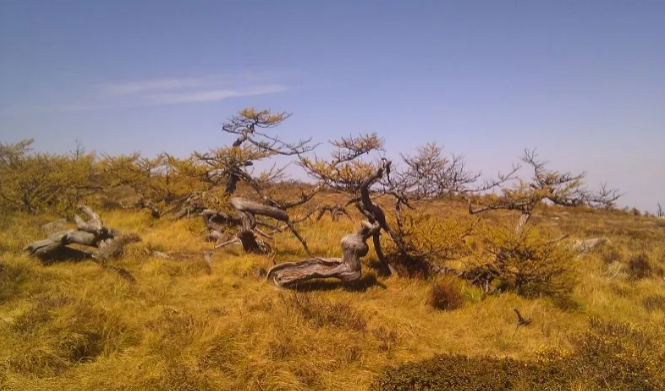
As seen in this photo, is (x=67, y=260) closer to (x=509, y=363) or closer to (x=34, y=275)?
(x=34, y=275)

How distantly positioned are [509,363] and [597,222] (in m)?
20.2

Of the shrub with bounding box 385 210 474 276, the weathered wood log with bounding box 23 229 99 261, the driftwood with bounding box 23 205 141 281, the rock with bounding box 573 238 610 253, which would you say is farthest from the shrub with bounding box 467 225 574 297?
the weathered wood log with bounding box 23 229 99 261

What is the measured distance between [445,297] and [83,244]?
7480mm

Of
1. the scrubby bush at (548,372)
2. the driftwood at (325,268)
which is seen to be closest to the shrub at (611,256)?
the scrubby bush at (548,372)

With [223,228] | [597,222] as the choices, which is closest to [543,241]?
[223,228]

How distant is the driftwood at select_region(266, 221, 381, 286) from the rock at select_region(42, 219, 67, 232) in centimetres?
719

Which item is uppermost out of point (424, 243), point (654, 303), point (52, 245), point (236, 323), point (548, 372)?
point (52, 245)

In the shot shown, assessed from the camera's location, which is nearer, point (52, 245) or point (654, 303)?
point (654, 303)

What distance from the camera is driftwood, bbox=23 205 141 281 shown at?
8.05 meters

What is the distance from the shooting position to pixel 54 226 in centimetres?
1134

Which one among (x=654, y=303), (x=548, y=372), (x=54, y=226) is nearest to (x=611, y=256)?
(x=654, y=303)

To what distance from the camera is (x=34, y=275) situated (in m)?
6.93

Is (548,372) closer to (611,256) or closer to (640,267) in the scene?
(640,267)

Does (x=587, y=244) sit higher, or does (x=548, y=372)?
(x=548, y=372)
